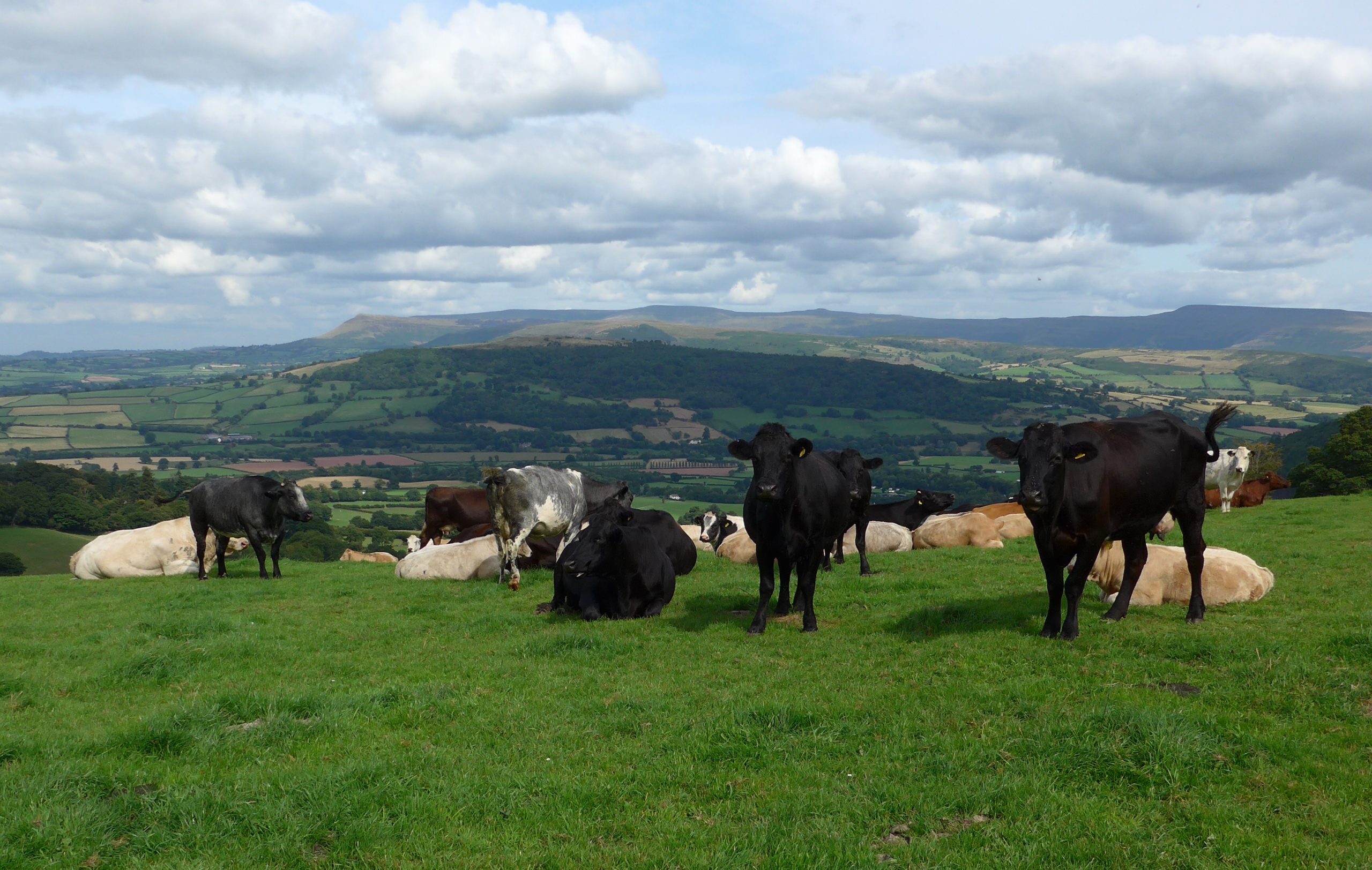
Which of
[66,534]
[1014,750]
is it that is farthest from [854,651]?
[66,534]

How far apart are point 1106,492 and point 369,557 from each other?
25888mm

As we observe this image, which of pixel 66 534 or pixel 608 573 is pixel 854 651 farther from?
pixel 66 534

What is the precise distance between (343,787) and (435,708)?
6.67 feet

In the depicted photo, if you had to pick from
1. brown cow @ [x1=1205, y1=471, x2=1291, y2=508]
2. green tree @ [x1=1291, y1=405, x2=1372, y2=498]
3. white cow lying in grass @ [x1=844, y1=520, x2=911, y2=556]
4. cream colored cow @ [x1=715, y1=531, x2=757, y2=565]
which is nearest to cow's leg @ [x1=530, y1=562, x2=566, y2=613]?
cream colored cow @ [x1=715, y1=531, x2=757, y2=565]

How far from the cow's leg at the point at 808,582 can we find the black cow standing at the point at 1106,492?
2743mm

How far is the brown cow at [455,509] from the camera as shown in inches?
1046

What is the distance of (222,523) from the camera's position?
19750 millimetres

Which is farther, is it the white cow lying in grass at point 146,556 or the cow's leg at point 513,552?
the white cow lying in grass at point 146,556

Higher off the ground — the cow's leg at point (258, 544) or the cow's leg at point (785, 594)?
the cow's leg at point (785, 594)

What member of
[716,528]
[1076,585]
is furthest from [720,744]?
[716,528]

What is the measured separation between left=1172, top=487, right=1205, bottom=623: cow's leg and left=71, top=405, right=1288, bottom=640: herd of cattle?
19 millimetres

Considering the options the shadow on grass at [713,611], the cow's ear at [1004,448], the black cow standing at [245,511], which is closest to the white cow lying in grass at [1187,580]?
the cow's ear at [1004,448]

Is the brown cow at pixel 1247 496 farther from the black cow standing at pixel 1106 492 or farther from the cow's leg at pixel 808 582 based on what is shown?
the cow's leg at pixel 808 582

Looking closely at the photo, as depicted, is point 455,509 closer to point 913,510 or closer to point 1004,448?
point 913,510
